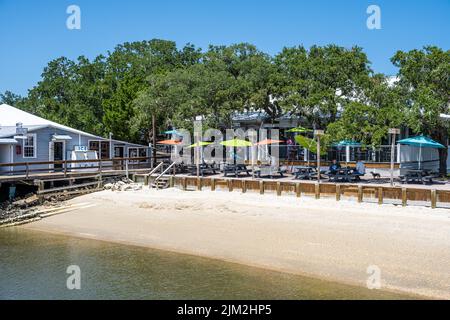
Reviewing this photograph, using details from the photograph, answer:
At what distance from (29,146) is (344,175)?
1906cm

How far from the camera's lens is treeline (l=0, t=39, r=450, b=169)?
2420cm

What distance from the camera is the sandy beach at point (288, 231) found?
12.7 meters

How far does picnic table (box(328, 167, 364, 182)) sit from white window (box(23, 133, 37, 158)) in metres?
18.2

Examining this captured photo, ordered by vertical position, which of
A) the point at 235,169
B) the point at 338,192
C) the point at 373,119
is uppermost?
the point at 373,119

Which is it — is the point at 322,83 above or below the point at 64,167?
above

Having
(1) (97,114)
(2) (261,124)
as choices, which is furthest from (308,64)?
(1) (97,114)

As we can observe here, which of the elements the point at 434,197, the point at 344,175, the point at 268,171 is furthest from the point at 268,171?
the point at 434,197

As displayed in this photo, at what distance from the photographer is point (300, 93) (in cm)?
2930

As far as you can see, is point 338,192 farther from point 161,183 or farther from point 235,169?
point 161,183

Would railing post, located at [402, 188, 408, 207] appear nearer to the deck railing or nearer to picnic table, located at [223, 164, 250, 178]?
picnic table, located at [223, 164, 250, 178]

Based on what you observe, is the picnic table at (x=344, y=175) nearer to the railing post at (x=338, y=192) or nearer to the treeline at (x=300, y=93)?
the treeline at (x=300, y=93)

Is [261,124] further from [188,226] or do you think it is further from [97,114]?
[97,114]

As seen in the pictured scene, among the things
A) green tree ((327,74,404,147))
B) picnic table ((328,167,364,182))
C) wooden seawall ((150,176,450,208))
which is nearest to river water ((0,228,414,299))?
wooden seawall ((150,176,450,208))
